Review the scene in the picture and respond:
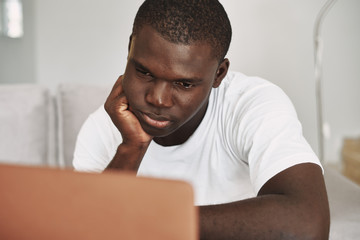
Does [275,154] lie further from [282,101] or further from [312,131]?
[312,131]

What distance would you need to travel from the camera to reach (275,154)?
2.87ft

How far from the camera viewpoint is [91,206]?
1.12ft

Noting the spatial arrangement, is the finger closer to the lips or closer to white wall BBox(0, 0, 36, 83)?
the lips

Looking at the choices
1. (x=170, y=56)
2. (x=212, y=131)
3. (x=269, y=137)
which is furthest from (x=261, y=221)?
(x=212, y=131)

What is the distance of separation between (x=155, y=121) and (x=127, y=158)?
125 mm

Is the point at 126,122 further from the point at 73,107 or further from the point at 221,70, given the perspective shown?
the point at 73,107

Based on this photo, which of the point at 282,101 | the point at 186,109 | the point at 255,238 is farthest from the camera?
the point at 282,101

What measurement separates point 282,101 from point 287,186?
28 cm

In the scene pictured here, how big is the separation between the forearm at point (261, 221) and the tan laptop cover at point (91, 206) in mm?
367

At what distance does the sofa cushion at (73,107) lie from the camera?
5.93 ft

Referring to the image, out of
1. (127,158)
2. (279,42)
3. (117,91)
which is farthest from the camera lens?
(279,42)

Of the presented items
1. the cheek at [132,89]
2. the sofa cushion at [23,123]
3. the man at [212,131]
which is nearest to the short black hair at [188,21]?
the man at [212,131]

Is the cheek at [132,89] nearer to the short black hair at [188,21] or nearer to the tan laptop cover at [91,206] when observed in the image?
the short black hair at [188,21]

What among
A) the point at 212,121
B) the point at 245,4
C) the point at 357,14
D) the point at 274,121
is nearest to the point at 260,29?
the point at 245,4
